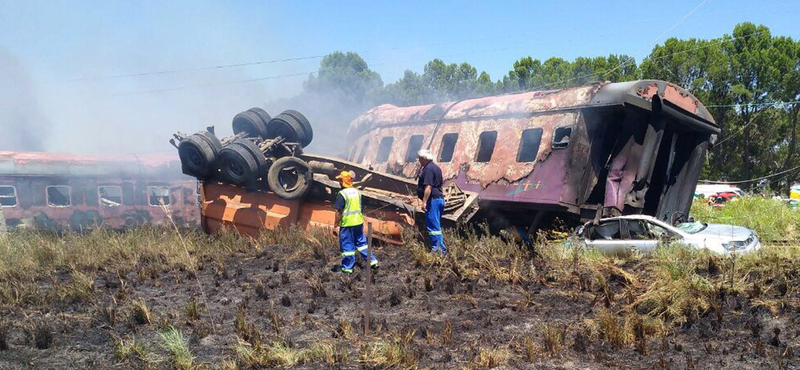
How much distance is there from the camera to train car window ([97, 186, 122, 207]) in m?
16.6

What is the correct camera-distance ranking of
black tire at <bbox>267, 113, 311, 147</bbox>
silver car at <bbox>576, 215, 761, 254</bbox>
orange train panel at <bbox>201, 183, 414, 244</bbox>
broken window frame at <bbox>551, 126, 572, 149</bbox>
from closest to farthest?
silver car at <bbox>576, 215, 761, 254</bbox> < orange train panel at <bbox>201, 183, 414, 244</bbox> < broken window frame at <bbox>551, 126, 572, 149</bbox> < black tire at <bbox>267, 113, 311, 147</bbox>

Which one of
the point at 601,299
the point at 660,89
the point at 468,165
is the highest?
the point at 660,89

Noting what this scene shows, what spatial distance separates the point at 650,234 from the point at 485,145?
3327 millimetres

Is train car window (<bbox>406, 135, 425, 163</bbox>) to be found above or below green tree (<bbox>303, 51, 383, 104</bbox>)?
below

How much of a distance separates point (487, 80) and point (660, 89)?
2945 cm

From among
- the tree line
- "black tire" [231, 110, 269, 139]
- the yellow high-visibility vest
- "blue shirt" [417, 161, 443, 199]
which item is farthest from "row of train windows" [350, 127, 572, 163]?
the tree line

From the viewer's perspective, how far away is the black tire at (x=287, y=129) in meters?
11.4

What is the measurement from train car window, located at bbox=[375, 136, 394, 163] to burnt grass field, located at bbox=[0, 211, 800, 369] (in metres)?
4.93

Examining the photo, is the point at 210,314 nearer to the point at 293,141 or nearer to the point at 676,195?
the point at 293,141

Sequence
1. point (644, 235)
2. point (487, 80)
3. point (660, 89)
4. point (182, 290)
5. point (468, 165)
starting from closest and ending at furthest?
point (182, 290)
point (644, 235)
point (660, 89)
point (468, 165)
point (487, 80)

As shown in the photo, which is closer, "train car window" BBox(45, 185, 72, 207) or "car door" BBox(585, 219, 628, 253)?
"car door" BBox(585, 219, 628, 253)

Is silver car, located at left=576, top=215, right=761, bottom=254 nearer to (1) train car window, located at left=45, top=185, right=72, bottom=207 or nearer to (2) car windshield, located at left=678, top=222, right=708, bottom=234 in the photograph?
(2) car windshield, located at left=678, top=222, right=708, bottom=234

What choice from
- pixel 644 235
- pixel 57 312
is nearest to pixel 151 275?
pixel 57 312

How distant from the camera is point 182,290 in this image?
281 inches
